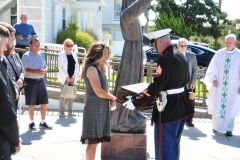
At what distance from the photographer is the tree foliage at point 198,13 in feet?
121

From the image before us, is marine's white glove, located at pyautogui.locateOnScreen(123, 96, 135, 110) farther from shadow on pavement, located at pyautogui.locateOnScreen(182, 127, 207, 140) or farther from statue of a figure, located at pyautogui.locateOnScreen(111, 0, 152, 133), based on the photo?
shadow on pavement, located at pyautogui.locateOnScreen(182, 127, 207, 140)

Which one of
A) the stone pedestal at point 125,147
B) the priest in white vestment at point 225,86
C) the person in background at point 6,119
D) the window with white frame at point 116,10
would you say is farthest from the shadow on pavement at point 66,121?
the window with white frame at point 116,10

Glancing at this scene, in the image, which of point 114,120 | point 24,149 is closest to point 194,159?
point 114,120

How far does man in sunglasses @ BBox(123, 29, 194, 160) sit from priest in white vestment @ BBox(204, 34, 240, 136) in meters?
3.25

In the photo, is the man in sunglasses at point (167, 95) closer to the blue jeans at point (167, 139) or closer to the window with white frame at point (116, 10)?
the blue jeans at point (167, 139)

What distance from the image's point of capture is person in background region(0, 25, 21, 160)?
2.85 meters

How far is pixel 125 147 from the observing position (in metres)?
5.62

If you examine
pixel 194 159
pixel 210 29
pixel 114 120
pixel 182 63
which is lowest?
pixel 194 159

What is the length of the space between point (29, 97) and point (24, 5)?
14157 millimetres

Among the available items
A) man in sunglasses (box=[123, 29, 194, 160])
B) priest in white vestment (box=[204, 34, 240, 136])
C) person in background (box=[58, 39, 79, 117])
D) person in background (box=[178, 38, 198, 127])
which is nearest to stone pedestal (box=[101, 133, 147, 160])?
man in sunglasses (box=[123, 29, 194, 160])

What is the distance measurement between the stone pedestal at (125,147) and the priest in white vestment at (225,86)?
9.14 feet

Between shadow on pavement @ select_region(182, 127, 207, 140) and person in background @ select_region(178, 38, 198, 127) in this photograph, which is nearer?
shadow on pavement @ select_region(182, 127, 207, 140)

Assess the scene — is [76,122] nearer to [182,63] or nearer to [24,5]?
[182,63]

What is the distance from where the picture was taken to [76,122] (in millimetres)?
8164
